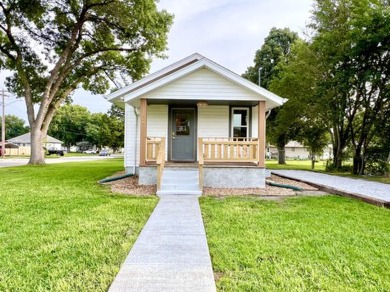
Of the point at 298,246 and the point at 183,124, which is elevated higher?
the point at 183,124

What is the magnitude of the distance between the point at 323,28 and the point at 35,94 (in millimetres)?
20505

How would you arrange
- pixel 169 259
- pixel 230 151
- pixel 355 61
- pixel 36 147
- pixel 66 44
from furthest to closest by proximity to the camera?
pixel 66 44, pixel 36 147, pixel 355 61, pixel 230 151, pixel 169 259

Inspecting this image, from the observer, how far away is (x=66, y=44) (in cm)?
2098

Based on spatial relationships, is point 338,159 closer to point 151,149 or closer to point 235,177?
point 235,177

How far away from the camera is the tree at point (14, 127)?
278 feet

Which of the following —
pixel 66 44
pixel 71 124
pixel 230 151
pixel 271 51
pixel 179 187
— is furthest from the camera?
pixel 71 124

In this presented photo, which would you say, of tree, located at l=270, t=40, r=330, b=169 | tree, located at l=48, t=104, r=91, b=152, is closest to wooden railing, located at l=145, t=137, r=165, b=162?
tree, located at l=270, t=40, r=330, b=169

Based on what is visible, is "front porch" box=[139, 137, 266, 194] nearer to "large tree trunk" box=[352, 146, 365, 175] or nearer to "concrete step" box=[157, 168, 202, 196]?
"concrete step" box=[157, 168, 202, 196]

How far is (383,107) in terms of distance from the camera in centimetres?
1405

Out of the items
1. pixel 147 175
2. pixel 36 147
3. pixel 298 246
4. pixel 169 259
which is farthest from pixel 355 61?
pixel 36 147

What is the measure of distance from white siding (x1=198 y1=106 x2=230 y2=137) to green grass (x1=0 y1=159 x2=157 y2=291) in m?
4.80

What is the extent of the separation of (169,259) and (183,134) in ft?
26.8

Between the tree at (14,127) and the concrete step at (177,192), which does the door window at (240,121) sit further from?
the tree at (14,127)

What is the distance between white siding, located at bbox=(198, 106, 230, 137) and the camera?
37.0 ft
